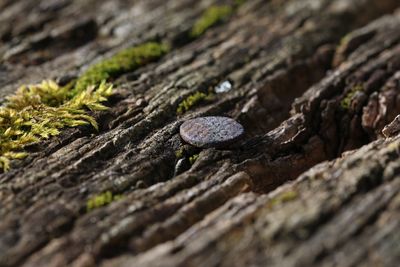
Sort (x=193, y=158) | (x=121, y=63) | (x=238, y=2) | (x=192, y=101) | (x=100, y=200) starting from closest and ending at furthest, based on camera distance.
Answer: (x=100, y=200) < (x=193, y=158) < (x=192, y=101) < (x=121, y=63) < (x=238, y=2)

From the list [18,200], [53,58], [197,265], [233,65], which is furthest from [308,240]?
[53,58]

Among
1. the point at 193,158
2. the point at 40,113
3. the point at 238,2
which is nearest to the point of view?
the point at 193,158

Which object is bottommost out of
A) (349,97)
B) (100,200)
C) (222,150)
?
(349,97)

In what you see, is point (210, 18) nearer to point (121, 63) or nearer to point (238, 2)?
point (238, 2)

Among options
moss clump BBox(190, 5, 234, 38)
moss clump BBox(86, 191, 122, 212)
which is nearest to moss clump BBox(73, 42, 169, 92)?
moss clump BBox(190, 5, 234, 38)

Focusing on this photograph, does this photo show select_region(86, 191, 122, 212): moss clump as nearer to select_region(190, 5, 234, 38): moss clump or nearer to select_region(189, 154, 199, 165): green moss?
select_region(189, 154, 199, 165): green moss

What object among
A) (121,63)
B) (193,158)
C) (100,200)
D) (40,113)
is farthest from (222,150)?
(121,63)

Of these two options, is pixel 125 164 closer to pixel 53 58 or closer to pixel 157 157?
pixel 157 157
